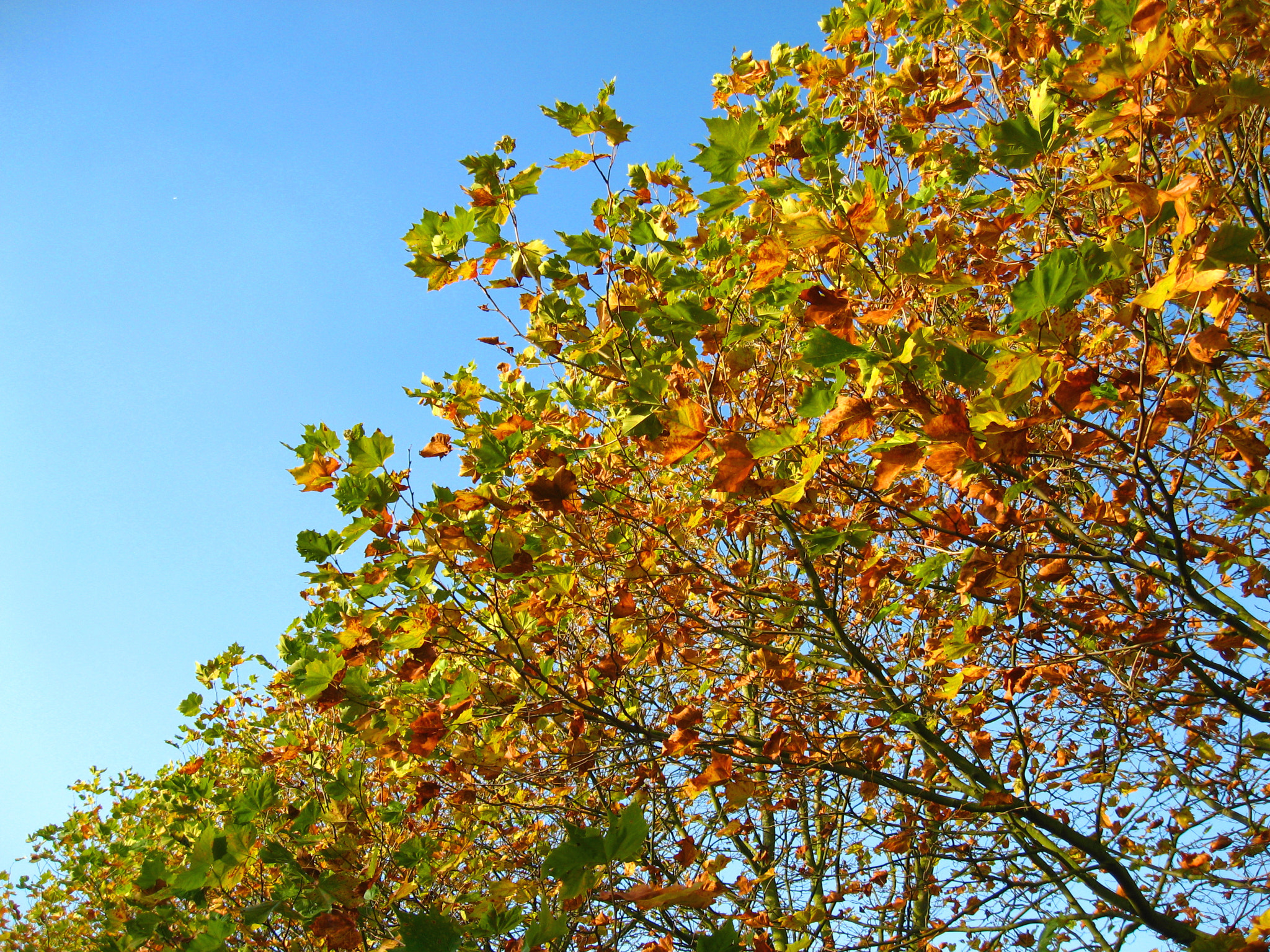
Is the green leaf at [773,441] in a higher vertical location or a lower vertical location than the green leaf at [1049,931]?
higher

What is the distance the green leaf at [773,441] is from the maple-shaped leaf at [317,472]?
146 centimetres

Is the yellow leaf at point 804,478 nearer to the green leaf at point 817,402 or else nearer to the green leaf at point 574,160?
the green leaf at point 817,402

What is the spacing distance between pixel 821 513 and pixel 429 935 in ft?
7.42

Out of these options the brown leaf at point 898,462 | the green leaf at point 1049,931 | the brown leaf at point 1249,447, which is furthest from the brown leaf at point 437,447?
the green leaf at point 1049,931

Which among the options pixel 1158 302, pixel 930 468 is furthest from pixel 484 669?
pixel 1158 302

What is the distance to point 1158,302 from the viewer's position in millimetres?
1371

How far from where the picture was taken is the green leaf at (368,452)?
2.31 meters

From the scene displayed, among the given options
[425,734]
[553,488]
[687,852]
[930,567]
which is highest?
[553,488]

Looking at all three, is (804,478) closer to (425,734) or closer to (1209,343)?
(1209,343)

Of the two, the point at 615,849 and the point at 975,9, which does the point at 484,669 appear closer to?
the point at 615,849

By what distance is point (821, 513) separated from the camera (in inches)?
123

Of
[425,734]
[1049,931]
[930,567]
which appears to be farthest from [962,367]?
[1049,931]

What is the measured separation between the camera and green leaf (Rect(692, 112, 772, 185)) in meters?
1.92

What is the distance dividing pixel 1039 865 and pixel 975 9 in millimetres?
3794
